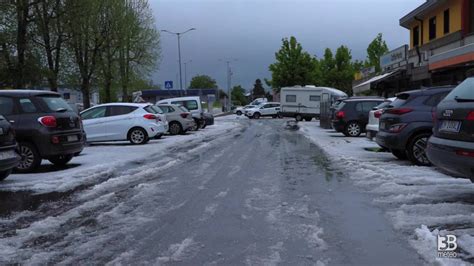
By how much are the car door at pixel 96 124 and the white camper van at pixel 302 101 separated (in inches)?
1049

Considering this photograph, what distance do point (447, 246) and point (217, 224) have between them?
8.39 feet

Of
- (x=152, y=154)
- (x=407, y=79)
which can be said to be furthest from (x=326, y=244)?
(x=407, y=79)

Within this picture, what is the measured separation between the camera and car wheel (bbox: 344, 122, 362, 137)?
2105 cm

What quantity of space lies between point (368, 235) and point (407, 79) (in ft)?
85.0

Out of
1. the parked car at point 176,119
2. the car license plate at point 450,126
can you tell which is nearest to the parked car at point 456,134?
the car license plate at point 450,126

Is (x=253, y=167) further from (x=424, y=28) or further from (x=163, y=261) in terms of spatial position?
(x=424, y=28)

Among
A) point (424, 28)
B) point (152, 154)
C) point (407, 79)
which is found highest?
point (424, 28)

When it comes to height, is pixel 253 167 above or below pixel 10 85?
below

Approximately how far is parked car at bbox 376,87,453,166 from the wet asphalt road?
1.89 meters

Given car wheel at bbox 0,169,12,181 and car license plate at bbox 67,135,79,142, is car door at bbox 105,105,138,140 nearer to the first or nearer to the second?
car license plate at bbox 67,135,79,142

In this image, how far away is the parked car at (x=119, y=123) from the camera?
1862 cm

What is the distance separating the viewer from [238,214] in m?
6.85

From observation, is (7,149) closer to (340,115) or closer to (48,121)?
(48,121)

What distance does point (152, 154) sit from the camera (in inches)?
587
